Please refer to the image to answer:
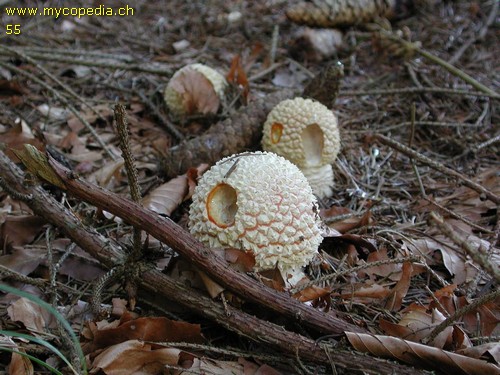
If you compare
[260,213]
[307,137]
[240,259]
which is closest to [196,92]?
[307,137]

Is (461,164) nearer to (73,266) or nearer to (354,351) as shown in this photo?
(354,351)

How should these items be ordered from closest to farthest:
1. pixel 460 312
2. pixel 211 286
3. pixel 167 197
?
1. pixel 460 312
2. pixel 211 286
3. pixel 167 197

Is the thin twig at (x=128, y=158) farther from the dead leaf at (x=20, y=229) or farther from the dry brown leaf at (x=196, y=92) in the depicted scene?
the dry brown leaf at (x=196, y=92)

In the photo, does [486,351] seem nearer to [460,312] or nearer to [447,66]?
[460,312]

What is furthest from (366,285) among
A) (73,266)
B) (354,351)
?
(73,266)

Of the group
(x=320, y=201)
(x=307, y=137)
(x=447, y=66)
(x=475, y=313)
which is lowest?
(x=320, y=201)

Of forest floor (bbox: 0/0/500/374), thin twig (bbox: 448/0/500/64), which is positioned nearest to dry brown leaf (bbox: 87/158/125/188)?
forest floor (bbox: 0/0/500/374)

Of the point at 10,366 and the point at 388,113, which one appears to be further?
the point at 388,113

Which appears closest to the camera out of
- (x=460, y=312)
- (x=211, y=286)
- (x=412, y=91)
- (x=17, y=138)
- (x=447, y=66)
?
(x=460, y=312)
